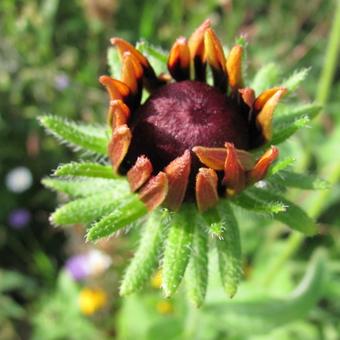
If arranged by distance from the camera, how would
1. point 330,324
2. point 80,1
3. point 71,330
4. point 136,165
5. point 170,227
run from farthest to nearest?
point 80,1 → point 71,330 → point 330,324 → point 170,227 → point 136,165

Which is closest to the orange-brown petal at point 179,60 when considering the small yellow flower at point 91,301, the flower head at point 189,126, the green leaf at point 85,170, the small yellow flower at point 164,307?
the flower head at point 189,126

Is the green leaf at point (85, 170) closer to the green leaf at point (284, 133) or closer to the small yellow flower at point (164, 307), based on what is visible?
the green leaf at point (284, 133)

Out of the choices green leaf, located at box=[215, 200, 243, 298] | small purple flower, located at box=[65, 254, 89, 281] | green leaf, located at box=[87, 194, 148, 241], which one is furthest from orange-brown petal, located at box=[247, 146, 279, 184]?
small purple flower, located at box=[65, 254, 89, 281]

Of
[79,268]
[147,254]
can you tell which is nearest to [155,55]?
[147,254]

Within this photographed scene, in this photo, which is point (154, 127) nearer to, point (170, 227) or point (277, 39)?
point (170, 227)

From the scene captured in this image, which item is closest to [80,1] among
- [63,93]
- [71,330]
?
[63,93]

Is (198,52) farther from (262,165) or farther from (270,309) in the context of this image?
(270,309)
